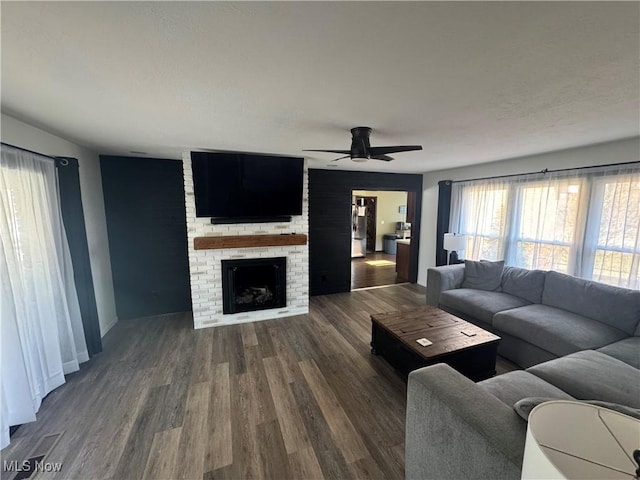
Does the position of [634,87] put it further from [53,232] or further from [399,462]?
[53,232]

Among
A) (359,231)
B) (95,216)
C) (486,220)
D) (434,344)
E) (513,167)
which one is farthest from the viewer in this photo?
(359,231)

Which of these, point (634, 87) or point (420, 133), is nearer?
point (634, 87)

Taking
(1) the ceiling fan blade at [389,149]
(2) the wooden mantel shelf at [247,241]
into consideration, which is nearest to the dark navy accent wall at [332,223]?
(2) the wooden mantel shelf at [247,241]

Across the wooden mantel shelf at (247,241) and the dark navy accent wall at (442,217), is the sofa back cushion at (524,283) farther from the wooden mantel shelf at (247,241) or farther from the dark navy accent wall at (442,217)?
the wooden mantel shelf at (247,241)

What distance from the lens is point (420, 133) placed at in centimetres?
233

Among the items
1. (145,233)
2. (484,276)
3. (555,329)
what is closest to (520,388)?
(555,329)

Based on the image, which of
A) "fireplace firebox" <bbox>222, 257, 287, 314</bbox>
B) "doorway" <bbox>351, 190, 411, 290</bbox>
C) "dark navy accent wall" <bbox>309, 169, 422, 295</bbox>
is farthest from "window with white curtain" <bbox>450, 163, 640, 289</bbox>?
"doorway" <bbox>351, 190, 411, 290</bbox>

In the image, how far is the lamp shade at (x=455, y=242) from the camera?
423 cm

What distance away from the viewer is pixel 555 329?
2406 mm

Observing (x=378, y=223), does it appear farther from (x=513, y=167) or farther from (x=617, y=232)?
(x=617, y=232)

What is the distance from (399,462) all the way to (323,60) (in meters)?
2.38

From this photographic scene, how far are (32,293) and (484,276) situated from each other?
16.3 ft

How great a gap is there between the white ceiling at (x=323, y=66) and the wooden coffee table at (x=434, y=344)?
191cm

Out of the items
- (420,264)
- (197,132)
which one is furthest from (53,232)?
(420,264)
